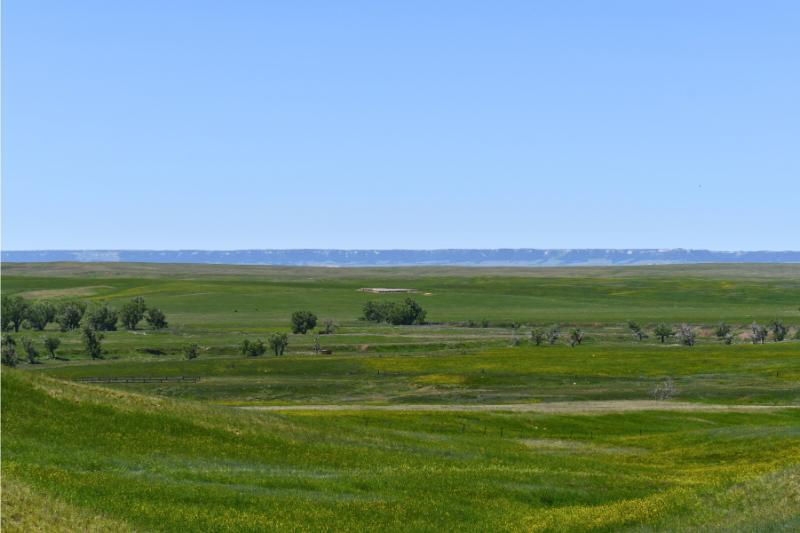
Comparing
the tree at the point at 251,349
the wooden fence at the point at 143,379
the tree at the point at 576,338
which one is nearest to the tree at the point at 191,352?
the tree at the point at 251,349

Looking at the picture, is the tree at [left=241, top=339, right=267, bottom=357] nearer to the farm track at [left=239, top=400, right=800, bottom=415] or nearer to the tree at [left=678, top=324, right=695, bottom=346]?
the farm track at [left=239, top=400, right=800, bottom=415]

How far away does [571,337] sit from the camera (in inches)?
7096

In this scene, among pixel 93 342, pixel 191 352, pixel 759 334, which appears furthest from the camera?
pixel 759 334

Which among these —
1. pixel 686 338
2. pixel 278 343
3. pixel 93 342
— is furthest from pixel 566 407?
pixel 686 338

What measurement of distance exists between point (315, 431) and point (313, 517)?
954 inches

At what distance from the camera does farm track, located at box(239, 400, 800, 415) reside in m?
88.0

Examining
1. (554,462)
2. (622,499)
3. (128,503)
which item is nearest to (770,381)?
(554,462)

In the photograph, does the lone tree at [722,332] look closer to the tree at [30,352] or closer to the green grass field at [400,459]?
the green grass field at [400,459]

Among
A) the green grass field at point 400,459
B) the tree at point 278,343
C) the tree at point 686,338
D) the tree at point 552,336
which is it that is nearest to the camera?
the green grass field at point 400,459

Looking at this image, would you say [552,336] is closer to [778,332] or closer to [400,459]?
[778,332]

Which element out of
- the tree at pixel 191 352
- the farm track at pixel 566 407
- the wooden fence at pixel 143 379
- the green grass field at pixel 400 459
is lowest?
the wooden fence at pixel 143 379

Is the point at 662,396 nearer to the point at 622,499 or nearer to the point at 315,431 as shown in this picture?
the point at 315,431

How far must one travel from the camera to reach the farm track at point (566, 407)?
289 feet

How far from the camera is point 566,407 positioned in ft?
306
